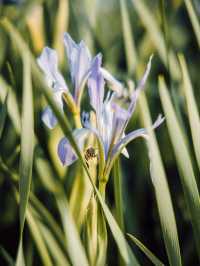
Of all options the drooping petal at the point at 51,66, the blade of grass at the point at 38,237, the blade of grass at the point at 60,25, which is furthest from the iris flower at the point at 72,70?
the blade of grass at the point at 60,25

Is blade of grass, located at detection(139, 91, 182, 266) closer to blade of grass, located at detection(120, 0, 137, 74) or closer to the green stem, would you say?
the green stem

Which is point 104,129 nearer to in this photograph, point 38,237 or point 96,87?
point 96,87

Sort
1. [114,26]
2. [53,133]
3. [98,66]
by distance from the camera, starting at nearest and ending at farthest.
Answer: [98,66] < [53,133] < [114,26]

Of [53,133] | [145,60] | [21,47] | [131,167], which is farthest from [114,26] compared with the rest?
[21,47]

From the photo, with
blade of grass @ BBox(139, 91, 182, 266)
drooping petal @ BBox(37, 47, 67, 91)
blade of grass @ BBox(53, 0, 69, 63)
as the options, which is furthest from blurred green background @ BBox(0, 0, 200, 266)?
blade of grass @ BBox(139, 91, 182, 266)

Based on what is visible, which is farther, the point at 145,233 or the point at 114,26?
the point at 114,26

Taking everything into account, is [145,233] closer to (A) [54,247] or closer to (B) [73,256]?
(A) [54,247]
